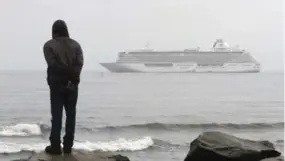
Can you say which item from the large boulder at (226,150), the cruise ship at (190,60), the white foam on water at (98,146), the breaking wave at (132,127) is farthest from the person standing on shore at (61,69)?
the cruise ship at (190,60)

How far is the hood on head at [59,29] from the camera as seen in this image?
16.8 feet

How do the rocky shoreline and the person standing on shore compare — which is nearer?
the person standing on shore

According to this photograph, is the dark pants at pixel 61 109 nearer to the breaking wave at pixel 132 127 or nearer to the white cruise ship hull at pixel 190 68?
the breaking wave at pixel 132 127

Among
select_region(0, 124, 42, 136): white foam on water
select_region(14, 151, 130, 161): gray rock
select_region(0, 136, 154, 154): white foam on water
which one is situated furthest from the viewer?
select_region(0, 124, 42, 136): white foam on water

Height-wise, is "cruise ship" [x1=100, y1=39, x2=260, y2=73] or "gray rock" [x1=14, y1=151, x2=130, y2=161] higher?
"gray rock" [x1=14, y1=151, x2=130, y2=161]

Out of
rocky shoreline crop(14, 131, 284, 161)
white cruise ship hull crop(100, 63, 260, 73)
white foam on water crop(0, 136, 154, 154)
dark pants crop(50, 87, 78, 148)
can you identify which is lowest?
white cruise ship hull crop(100, 63, 260, 73)

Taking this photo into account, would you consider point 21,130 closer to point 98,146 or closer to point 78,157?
point 98,146

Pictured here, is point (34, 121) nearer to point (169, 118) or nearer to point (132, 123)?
point (132, 123)

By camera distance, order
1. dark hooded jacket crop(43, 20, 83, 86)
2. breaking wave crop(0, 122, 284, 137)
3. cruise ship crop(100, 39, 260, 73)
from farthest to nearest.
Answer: cruise ship crop(100, 39, 260, 73)
breaking wave crop(0, 122, 284, 137)
dark hooded jacket crop(43, 20, 83, 86)

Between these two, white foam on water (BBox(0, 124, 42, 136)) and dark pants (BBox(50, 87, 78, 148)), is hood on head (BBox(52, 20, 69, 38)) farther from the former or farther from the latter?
white foam on water (BBox(0, 124, 42, 136))

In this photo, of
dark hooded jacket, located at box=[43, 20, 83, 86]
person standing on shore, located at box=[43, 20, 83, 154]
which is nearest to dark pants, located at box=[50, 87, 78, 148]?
person standing on shore, located at box=[43, 20, 83, 154]

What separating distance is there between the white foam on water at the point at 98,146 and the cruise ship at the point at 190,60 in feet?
153

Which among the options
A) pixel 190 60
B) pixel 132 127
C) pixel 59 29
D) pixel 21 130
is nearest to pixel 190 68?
pixel 190 60

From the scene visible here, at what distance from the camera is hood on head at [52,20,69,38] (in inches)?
202
